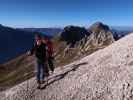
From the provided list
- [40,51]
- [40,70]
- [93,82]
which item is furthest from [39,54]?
[93,82]

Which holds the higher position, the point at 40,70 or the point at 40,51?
the point at 40,51

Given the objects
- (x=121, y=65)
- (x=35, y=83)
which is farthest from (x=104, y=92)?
(x=35, y=83)

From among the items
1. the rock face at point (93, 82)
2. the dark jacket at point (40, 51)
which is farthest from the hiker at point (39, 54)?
the rock face at point (93, 82)

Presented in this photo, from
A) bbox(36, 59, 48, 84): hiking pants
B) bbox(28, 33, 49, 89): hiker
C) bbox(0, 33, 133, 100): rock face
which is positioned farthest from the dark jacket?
bbox(0, 33, 133, 100): rock face

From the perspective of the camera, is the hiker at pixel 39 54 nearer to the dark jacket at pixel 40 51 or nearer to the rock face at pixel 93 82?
the dark jacket at pixel 40 51

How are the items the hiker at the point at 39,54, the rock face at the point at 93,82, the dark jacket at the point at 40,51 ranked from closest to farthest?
the rock face at the point at 93,82, the hiker at the point at 39,54, the dark jacket at the point at 40,51

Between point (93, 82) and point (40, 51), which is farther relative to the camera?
point (40, 51)

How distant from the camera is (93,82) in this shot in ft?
71.4

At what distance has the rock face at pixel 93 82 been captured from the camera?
19.9 meters

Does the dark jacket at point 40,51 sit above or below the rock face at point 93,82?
above

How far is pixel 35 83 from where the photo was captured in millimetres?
24938

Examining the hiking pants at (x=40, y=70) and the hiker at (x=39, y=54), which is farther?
the hiking pants at (x=40, y=70)

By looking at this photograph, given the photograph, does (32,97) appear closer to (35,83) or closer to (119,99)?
(35,83)

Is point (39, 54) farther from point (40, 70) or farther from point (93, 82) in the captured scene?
point (93, 82)
